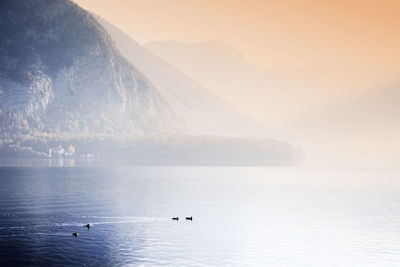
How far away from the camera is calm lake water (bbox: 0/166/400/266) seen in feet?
200

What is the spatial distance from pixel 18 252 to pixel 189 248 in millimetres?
21731

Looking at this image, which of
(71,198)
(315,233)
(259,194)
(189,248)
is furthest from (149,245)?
(259,194)

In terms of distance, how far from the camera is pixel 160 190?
148 metres

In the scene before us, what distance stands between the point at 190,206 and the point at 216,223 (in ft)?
78.7

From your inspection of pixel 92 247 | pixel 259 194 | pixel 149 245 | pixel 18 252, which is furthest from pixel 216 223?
pixel 259 194

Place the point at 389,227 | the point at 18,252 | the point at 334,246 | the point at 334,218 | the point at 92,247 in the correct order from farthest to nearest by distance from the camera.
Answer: the point at 334,218
the point at 389,227
the point at 334,246
the point at 92,247
the point at 18,252

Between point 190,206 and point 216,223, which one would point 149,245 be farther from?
point 190,206

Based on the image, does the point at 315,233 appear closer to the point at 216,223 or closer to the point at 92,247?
the point at 216,223

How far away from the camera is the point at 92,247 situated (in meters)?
63.9

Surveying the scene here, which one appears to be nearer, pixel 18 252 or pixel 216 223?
pixel 18 252

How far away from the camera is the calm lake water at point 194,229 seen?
60.9 metres

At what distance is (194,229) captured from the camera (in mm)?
80062

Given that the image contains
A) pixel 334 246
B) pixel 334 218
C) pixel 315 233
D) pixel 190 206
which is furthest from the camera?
pixel 190 206

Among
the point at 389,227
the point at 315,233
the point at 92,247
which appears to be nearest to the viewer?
the point at 92,247
